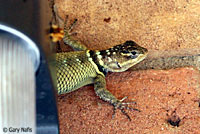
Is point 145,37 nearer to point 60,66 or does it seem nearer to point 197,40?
point 197,40

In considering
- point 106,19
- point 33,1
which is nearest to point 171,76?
point 106,19

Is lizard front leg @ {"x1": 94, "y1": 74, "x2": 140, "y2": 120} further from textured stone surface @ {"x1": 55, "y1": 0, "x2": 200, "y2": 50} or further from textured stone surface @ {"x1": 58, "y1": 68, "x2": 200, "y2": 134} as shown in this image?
textured stone surface @ {"x1": 55, "y1": 0, "x2": 200, "y2": 50}

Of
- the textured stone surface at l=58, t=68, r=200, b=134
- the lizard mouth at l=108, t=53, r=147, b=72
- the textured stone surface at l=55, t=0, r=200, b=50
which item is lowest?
the textured stone surface at l=58, t=68, r=200, b=134

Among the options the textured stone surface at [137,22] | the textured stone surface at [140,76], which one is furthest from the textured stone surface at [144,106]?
the textured stone surface at [137,22]

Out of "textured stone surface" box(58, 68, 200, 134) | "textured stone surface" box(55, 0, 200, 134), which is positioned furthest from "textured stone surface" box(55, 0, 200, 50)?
"textured stone surface" box(58, 68, 200, 134)

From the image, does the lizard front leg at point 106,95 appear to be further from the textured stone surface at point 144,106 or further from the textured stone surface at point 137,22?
the textured stone surface at point 137,22

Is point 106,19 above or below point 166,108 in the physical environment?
above

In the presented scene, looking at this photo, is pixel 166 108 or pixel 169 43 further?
pixel 169 43
